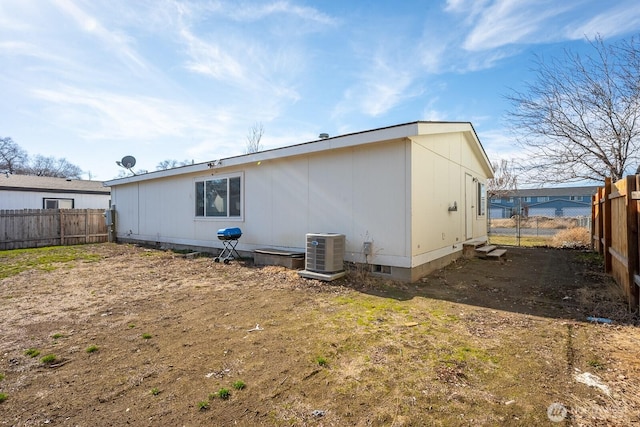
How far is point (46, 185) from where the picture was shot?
17172 millimetres

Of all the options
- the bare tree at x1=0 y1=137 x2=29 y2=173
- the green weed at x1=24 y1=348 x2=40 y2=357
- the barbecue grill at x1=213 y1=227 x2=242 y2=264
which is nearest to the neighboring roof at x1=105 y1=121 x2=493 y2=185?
the barbecue grill at x1=213 y1=227 x2=242 y2=264

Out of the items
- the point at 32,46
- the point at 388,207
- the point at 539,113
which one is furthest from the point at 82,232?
the point at 539,113

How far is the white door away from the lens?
9.18m

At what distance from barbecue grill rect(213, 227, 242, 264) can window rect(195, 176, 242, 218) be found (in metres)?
0.80

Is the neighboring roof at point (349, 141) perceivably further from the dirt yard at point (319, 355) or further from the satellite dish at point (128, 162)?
the satellite dish at point (128, 162)

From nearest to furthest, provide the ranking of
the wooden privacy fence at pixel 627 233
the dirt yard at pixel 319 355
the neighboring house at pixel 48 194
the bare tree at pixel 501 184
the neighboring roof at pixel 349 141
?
1. the dirt yard at pixel 319 355
2. the wooden privacy fence at pixel 627 233
3. the neighboring roof at pixel 349 141
4. the neighboring house at pixel 48 194
5. the bare tree at pixel 501 184

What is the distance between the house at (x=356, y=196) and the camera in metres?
5.79

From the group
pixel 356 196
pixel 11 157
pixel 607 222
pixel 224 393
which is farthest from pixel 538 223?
pixel 11 157

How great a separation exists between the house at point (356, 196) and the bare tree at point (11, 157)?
34133mm

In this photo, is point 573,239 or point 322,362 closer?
point 322,362

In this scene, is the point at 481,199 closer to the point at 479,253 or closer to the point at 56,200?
the point at 479,253

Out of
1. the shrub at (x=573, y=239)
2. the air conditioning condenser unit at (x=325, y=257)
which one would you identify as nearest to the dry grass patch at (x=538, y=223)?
the shrub at (x=573, y=239)

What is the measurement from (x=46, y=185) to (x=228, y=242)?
50.5ft

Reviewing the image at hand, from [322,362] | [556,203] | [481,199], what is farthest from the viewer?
[556,203]
